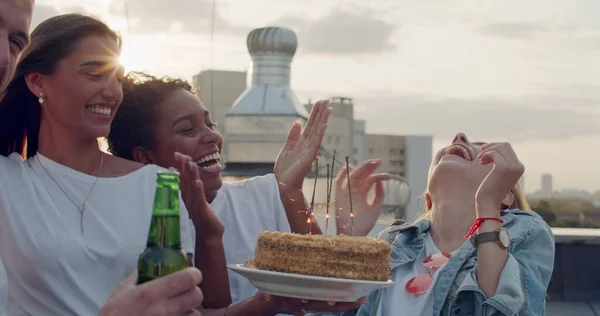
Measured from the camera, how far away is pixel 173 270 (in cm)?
140

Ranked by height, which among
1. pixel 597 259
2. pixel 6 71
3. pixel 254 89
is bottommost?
pixel 597 259

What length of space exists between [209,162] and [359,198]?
0.75 meters

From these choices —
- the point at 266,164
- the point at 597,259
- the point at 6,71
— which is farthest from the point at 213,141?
the point at 266,164

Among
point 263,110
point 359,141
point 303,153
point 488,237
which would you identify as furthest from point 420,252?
point 359,141

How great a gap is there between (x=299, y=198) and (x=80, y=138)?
0.76m

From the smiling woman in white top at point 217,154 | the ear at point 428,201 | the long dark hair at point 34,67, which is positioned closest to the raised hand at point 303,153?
the smiling woman in white top at point 217,154

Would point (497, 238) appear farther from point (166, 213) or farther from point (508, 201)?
point (166, 213)

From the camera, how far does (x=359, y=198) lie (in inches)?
134

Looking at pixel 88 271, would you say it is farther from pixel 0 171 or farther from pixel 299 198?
pixel 299 198

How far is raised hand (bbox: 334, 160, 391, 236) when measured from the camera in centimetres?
333

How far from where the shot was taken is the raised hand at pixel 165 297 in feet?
4.39

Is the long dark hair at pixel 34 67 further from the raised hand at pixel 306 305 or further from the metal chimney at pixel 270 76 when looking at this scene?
the metal chimney at pixel 270 76

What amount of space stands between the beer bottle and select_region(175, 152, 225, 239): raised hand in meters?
1.00

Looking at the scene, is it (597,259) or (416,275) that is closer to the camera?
(416,275)
